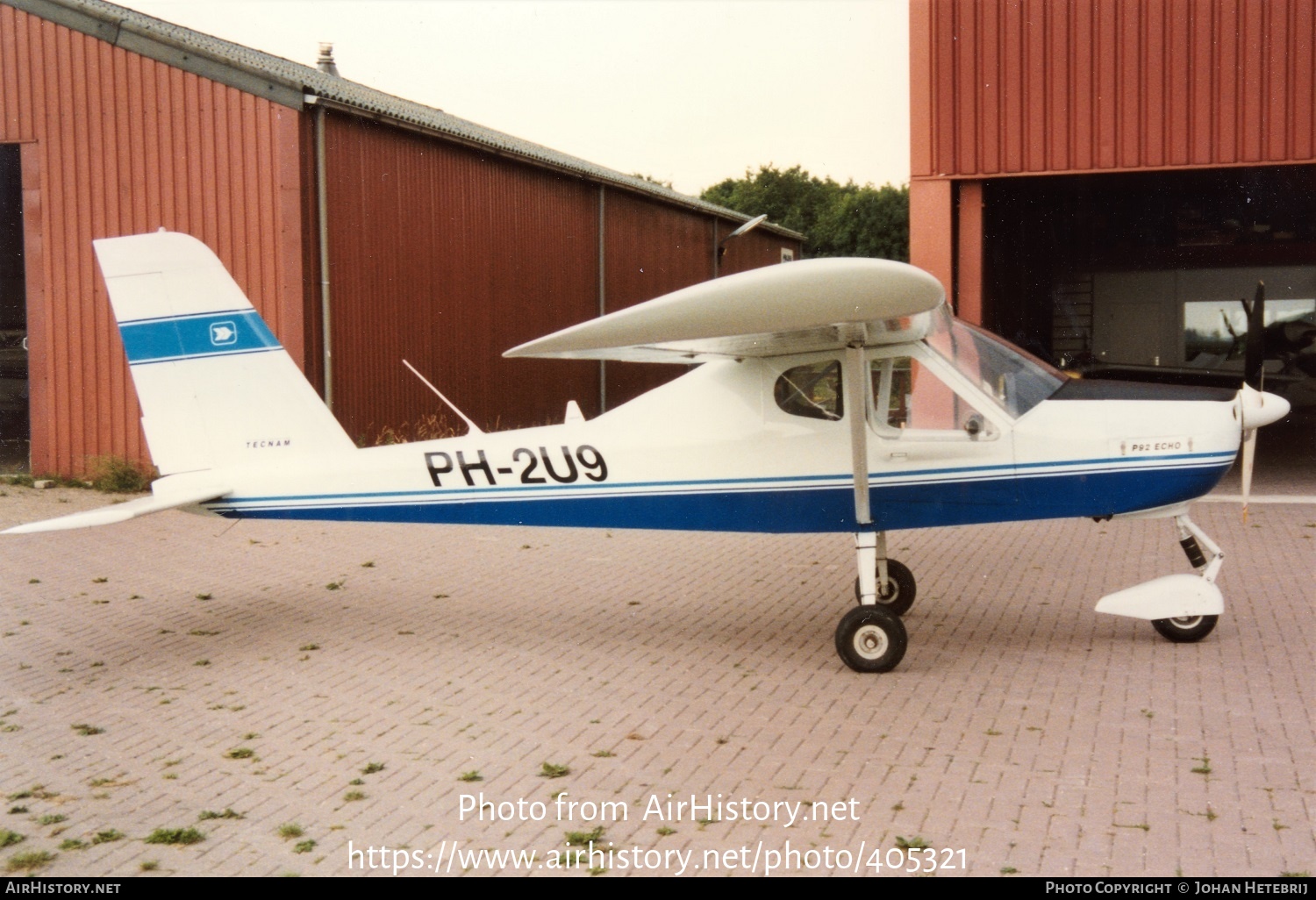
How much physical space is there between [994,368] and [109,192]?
12.4 meters

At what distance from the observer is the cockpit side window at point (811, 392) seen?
7.09m

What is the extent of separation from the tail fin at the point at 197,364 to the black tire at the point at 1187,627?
16.2 ft

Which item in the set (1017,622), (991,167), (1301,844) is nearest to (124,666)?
(1017,622)

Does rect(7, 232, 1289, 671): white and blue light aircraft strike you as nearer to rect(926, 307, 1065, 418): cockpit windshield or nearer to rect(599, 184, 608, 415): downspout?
rect(926, 307, 1065, 418): cockpit windshield

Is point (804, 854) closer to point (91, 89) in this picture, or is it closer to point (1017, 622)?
point (1017, 622)

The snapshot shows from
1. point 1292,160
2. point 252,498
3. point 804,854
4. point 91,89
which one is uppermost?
point 91,89

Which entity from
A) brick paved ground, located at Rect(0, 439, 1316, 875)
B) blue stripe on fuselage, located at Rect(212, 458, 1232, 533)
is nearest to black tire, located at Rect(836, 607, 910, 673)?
brick paved ground, located at Rect(0, 439, 1316, 875)

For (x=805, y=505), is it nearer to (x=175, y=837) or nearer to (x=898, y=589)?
(x=898, y=589)

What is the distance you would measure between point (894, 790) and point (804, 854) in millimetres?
747

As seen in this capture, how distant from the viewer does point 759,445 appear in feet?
23.5

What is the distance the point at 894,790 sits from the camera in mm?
4820

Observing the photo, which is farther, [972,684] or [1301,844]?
[972,684]

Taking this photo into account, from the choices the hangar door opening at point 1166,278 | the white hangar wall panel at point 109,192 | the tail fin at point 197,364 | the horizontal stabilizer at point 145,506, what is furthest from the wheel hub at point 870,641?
the hangar door opening at point 1166,278

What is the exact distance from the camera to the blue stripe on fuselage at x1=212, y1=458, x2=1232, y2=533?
22.7 feet
